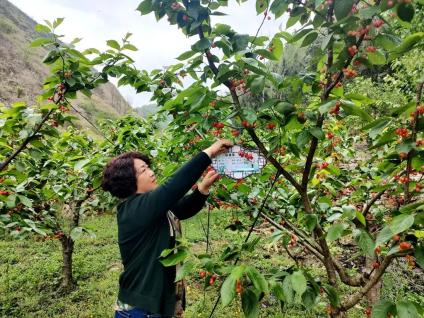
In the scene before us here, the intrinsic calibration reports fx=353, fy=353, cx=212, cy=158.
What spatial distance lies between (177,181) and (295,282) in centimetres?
77

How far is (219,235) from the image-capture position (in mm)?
8945

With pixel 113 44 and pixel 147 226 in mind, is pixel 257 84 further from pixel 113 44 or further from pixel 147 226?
pixel 113 44

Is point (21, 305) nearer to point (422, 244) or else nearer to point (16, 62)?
point (422, 244)

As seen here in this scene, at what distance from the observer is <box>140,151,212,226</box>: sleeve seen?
183 centimetres

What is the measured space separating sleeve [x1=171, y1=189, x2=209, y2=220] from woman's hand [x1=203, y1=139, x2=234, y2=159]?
528 mm

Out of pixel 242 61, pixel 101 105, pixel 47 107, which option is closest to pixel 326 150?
pixel 242 61

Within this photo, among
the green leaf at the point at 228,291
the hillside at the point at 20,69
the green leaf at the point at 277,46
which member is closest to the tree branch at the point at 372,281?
the green leaf at the point at 228,291

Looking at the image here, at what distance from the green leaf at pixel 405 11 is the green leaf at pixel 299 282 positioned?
1.09 metres

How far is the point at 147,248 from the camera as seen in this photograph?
2.08m

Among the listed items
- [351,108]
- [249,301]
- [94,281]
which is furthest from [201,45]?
[94,281]

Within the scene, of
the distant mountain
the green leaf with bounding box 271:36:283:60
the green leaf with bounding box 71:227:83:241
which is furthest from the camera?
the distant mountain

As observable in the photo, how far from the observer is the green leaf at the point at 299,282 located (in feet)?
4.56

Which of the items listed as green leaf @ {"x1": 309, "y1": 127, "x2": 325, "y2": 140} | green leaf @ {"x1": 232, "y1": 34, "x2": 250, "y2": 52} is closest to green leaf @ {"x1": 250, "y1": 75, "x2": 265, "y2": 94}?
green leaf @ {"x1": 232, "y1": 34, "x2": 250, "y2": 52}

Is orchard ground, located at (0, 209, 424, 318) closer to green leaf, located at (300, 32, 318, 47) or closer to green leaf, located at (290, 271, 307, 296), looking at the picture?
green leaf, located at (290, 271, 307, 296)
